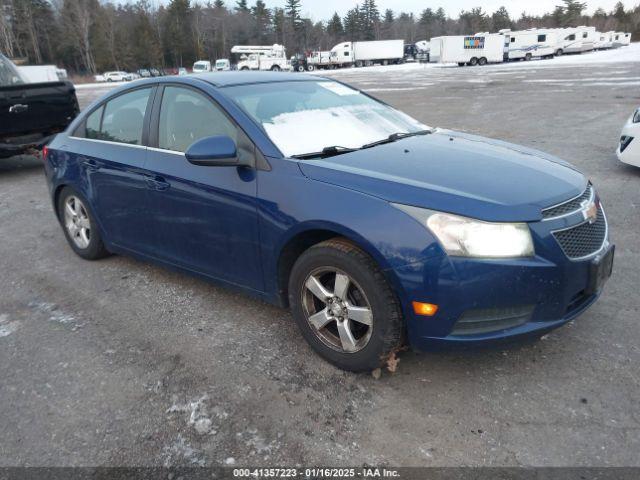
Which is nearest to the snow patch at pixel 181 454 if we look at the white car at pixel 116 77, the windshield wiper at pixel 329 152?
the windshield wiper at pixel 329 152

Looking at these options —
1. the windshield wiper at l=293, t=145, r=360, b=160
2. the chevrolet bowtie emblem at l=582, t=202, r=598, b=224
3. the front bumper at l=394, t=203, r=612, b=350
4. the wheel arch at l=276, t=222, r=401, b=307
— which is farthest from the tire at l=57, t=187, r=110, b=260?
the chevrolet bowtie emblem at l=582, t=202, r=598, b=224

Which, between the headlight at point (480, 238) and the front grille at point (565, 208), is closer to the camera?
the headlight at point (480, 238)

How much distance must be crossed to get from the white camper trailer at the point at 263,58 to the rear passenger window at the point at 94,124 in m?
56.2

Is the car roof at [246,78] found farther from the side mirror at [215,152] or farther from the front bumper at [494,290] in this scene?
the front bumper at [494,290]

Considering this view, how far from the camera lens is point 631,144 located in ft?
21.1

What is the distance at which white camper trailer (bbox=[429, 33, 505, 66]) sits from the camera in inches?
1898

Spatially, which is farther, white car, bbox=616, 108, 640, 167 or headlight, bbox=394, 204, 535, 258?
white car, bbox=616, 108, 640, 167

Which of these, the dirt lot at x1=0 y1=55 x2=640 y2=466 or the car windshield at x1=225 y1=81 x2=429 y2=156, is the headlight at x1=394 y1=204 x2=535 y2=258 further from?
the car windshield at x1=225 y1=81 x2=429 y2=156

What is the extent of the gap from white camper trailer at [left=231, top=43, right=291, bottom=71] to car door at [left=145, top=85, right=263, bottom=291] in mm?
57213

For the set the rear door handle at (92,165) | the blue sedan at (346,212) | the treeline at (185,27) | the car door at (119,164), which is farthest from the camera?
the treeline at (185,27)

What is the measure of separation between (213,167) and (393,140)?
1215 mm

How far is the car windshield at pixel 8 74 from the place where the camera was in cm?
866

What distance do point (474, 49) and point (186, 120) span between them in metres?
50.8

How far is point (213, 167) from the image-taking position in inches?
125
